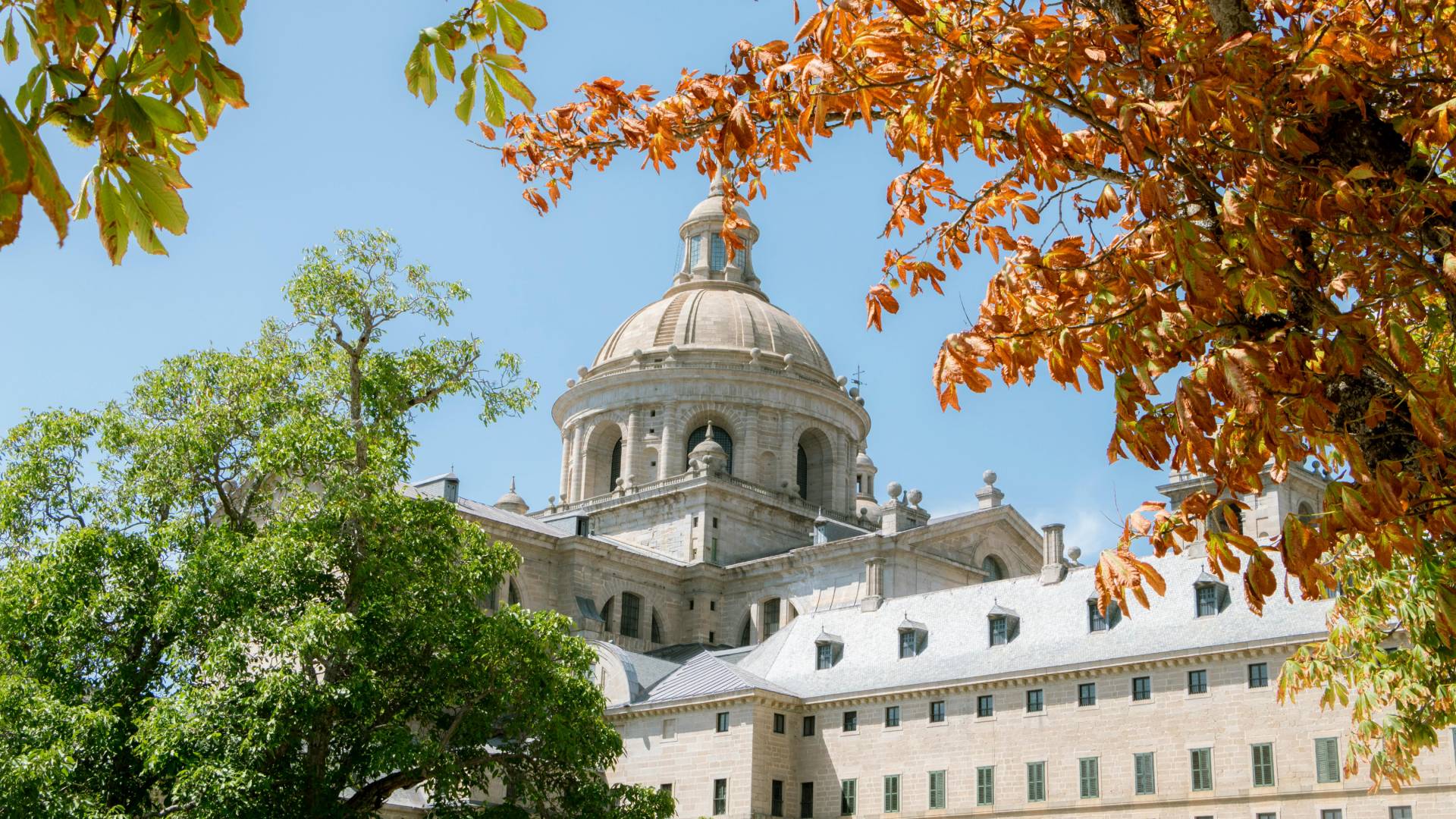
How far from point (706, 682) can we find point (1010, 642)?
986 cm

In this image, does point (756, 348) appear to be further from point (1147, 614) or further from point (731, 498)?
point (1147, 614)

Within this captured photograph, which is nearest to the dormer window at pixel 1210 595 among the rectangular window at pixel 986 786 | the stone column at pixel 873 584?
the rectangular window at pixel 986 786

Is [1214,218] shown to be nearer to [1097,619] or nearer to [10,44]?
[10,44]

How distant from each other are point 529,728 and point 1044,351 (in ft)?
66.0

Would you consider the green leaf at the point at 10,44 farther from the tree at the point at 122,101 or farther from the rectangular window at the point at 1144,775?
the rectangular window at the point at 1144,775

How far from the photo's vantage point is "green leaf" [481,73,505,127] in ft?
20.3

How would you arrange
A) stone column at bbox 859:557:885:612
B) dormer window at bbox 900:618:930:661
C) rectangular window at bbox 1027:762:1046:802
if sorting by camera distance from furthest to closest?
1. stone column at bbox 859:557:885:612
2. dormer window at bbox 900:618:930:661
3. rectangular window at bbox 1027:762:1046:802

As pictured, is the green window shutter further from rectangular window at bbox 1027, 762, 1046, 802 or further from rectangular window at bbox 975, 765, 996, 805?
rectangular window at bbox 975, 765, 996, 805

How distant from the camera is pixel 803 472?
70.1m

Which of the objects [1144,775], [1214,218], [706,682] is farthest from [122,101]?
[706,682]

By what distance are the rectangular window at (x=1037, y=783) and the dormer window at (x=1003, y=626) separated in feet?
15.6

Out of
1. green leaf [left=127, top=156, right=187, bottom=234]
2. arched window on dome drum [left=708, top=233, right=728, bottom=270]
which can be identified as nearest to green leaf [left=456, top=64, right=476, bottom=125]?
green leaf [left=127, top=156, right=187, bottom=234]

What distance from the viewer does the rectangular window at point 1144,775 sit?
3881 cm

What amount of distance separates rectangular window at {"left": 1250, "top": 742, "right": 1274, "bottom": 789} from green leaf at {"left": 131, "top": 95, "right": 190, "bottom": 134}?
37.0 metres
